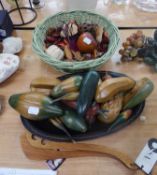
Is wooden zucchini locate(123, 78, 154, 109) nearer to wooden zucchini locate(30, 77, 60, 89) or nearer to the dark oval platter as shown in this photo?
the dark oval platter

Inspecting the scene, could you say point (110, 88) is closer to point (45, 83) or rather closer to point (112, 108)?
point (112, 108)

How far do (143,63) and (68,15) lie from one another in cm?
27

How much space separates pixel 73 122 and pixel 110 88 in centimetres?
11

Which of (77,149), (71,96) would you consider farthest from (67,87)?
(77,149)

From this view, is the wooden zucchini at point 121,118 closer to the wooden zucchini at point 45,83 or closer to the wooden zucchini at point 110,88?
the wooden zucchini at point 110,88

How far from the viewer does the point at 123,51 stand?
0.73m

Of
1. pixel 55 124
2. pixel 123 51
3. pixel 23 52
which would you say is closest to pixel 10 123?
pixel 55 124

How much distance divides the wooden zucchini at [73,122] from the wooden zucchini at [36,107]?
0.02 meters

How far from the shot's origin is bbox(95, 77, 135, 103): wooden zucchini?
0.54 m

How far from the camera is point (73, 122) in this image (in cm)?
55

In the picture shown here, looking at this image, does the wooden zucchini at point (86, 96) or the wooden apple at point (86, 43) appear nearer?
the wooden zucchini at point (86, 96)

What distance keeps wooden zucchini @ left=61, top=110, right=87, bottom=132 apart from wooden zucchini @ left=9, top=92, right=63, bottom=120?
2 centimetres

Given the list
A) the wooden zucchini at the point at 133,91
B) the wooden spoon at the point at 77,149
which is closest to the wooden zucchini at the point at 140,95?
the wooden zucchini at the point at 133,91

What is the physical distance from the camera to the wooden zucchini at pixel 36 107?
544mm
